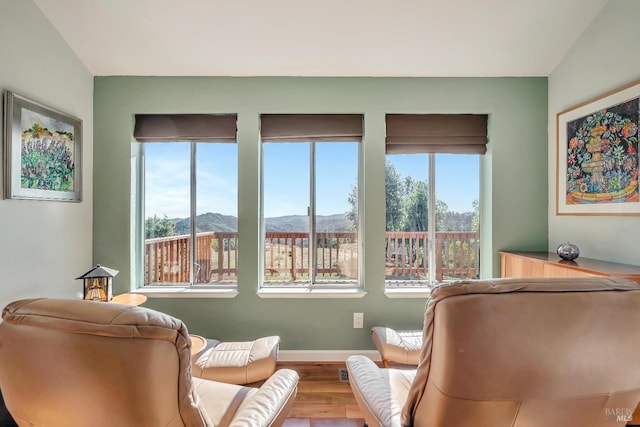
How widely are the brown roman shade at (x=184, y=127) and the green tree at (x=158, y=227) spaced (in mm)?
730

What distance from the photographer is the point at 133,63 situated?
8.16 ft

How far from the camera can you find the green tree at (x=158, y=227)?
2.80 m

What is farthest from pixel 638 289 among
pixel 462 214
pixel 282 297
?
pixel 282 297

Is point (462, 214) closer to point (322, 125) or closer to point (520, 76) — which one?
point (520, 76)

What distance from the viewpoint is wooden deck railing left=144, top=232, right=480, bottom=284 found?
2.79 m

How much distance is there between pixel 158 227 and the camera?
280cm

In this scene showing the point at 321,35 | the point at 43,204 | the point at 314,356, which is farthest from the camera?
the point at 314,356

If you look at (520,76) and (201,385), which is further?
(520,76)

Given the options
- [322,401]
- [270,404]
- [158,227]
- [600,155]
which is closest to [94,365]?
[270,404]

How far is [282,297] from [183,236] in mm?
1084

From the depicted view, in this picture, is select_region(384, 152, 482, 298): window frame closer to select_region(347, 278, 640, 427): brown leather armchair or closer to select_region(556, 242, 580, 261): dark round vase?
select_region(556, 242, 580, 261): dark round vase

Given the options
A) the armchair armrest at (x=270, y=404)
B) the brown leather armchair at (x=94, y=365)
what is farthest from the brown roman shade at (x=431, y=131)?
the brown leather armchair at (x=94, y=365)

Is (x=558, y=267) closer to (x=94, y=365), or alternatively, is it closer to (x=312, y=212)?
(x=312, y=212)

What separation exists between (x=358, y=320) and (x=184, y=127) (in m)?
2.28
